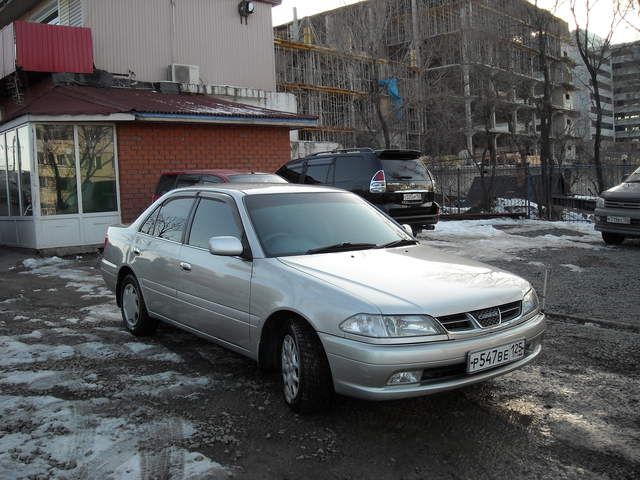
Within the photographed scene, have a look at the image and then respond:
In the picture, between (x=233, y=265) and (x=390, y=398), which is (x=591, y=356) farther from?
(x=233, y=265)

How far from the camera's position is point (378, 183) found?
11477 mm

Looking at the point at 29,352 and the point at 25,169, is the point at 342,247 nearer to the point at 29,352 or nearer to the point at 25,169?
the point at 29,352

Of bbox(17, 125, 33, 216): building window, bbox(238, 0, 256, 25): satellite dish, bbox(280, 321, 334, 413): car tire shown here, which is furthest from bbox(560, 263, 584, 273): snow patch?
bbox(238, 0, 256, 25): satellite dish

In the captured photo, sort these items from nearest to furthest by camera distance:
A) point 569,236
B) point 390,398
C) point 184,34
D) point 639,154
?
1. point 390,398
2. point 569,236
3. point 184,34
4. point 639,154

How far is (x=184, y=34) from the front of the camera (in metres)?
17.5

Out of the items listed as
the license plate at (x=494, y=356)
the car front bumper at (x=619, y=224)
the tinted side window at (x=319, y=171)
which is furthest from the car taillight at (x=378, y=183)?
the license plate at (x=494, y=356)

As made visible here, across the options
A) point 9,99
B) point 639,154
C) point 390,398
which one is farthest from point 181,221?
point 639,154

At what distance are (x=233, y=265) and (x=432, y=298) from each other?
1.57m

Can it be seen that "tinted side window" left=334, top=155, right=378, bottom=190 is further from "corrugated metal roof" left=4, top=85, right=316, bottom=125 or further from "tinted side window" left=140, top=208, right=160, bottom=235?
"tinted side window" left=140, top=208, right=160, bottom=235

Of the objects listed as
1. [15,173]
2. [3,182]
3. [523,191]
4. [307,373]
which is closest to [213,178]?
[15,173]

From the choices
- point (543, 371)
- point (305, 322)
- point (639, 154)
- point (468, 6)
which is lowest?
point (543, 371)

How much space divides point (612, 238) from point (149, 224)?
9.62m

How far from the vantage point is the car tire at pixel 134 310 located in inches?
229

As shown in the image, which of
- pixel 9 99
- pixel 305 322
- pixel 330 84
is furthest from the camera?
pixel 330 84
